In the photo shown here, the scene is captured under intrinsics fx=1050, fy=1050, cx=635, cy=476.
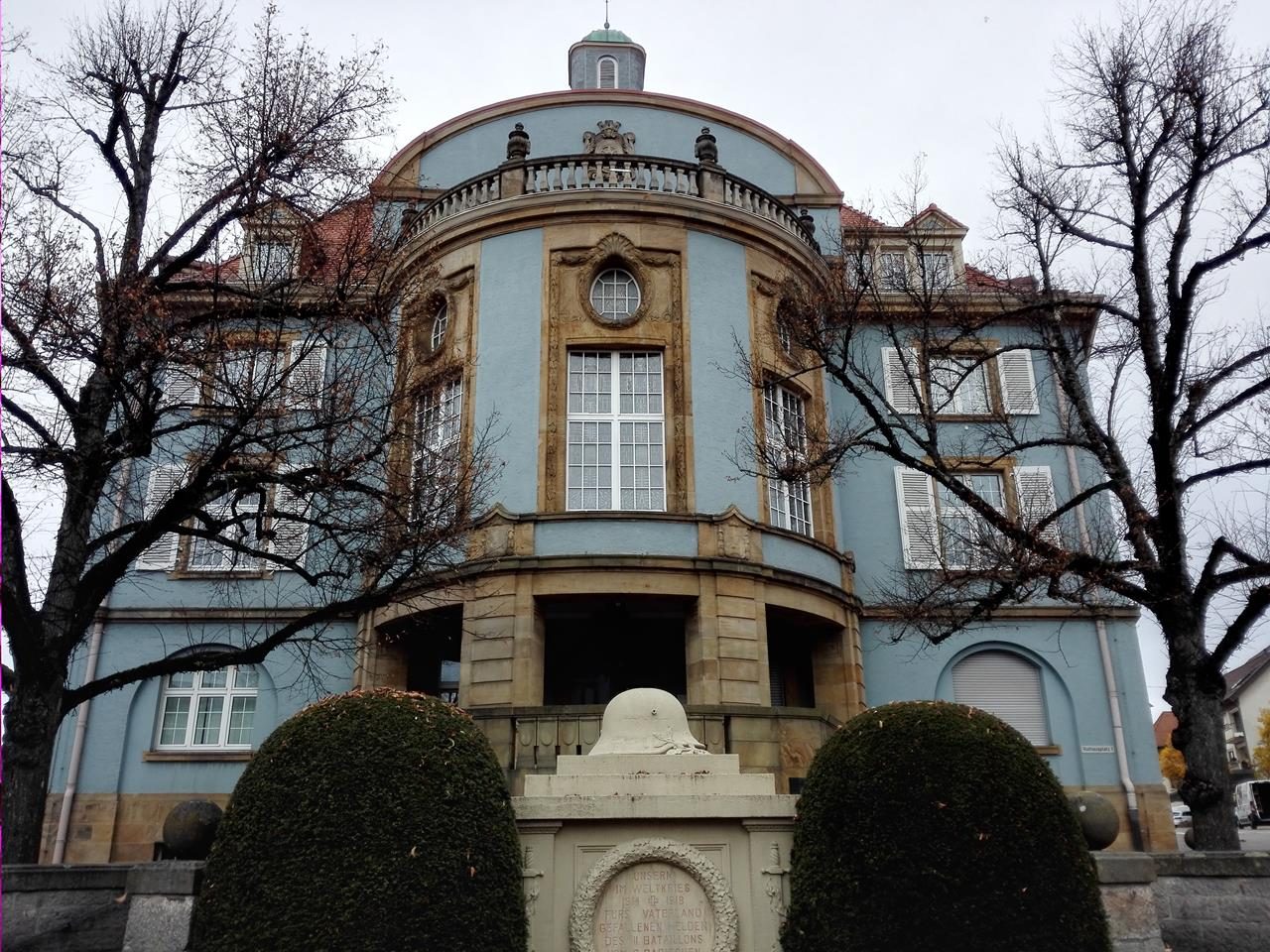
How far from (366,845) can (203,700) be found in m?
15.1

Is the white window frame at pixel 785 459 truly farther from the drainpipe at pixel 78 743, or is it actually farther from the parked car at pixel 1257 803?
the parked car at pixel 1257 803

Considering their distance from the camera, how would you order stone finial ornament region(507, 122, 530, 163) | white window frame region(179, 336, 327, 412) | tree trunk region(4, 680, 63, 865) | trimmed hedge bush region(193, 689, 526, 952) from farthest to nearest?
stone finial ornament region(507, 122, 530, 163) → white window frame region(179, 336, 327, 412) → tree trunk region(4, 680, 63, 865) → trimmed hedge bush region(193, 689, 526, 952)

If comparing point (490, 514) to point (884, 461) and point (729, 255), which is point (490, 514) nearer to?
point (729, 255)

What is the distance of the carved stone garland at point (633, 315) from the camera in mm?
18422

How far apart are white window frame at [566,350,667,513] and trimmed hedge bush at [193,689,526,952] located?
10242mm

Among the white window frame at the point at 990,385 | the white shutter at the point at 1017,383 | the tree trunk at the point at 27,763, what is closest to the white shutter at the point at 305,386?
the tree trunk at the point at 27,763

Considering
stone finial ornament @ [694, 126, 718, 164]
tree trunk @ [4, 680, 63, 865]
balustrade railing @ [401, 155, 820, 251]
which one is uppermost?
stone finial ornament @ [694, 126, 718, 164]

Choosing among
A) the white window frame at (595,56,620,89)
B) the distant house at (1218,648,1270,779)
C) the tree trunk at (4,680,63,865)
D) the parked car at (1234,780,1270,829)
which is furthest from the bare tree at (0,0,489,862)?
the distant house at (1218,648,1270,779)

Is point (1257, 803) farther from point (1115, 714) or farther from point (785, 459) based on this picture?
point (785, 459)

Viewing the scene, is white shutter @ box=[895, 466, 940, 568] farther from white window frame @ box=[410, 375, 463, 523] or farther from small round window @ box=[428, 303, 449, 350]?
small round window @ box=[428, 303, 449, 350]

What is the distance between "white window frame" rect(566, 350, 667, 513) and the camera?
1822 cm

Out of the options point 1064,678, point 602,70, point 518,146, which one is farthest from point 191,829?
point 602,70

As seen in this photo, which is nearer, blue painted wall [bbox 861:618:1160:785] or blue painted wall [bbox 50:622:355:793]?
blue painted wall [bbox 50:622:355:793]

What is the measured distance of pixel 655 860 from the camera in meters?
8.30
